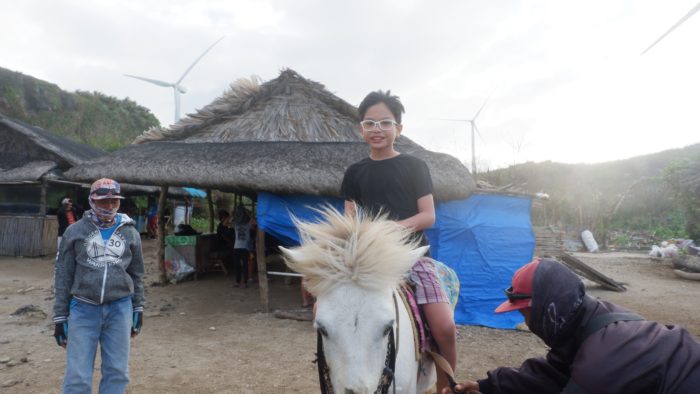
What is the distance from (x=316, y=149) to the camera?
674cm

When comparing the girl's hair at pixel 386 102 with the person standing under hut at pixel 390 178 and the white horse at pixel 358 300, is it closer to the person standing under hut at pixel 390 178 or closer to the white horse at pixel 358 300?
the person standing under hut at pixel 390 178

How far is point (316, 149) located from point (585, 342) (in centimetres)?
561

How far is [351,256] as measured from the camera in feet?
5.49

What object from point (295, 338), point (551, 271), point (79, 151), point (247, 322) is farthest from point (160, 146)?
point (79, 151)

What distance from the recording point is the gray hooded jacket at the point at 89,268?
2699 millimetres

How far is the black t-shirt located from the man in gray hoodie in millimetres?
1815

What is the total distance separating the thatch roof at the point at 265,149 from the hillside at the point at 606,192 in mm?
9993

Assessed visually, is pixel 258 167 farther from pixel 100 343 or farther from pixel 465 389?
pixel 465 389

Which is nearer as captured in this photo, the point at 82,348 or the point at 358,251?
the point at 358,251

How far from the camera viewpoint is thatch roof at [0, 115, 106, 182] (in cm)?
1265

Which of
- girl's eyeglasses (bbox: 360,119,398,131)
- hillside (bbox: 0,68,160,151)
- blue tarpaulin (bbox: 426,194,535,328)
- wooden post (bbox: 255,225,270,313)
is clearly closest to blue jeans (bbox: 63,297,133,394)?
girl's eyeglasses (bbox: 360,119,398,131)

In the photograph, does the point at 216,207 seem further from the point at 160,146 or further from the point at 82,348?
the point at 82,348

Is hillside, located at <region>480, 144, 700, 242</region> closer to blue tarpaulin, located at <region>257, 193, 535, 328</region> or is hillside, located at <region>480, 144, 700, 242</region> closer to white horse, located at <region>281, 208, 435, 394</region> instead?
blue tarpaulin, located at <region>257, 193, 535, 328</region>

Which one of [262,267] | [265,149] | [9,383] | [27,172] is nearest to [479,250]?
[262,267]
